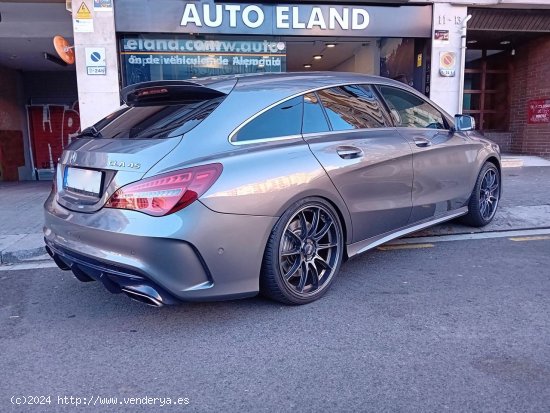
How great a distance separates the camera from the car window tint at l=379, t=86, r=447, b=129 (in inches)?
175

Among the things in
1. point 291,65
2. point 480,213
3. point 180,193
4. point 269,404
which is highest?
point 291,65

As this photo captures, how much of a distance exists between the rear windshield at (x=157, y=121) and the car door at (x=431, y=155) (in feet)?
6.53

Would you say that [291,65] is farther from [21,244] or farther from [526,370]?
[526,370]

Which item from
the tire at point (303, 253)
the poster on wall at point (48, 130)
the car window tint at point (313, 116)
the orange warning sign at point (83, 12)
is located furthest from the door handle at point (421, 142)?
the poster on wall at point (48, 130)

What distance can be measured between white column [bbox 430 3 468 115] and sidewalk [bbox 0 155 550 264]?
217 centimetres

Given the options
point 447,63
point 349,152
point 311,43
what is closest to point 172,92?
point 349,152

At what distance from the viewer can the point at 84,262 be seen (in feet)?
9.93

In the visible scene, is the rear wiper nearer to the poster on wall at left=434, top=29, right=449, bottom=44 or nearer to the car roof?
the car roof

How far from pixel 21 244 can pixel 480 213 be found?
5.32m

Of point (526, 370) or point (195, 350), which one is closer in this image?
point (526, 370)

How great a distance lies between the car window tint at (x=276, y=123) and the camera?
10.6 ft

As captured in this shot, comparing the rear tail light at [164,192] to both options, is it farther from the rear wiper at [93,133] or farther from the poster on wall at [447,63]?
the poster on wall at [447,63]

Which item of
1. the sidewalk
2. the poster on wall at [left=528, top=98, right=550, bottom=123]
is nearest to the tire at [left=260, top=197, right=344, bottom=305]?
the sidewalk

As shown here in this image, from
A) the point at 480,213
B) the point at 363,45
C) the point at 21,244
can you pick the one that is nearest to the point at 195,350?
the point at 21,244
